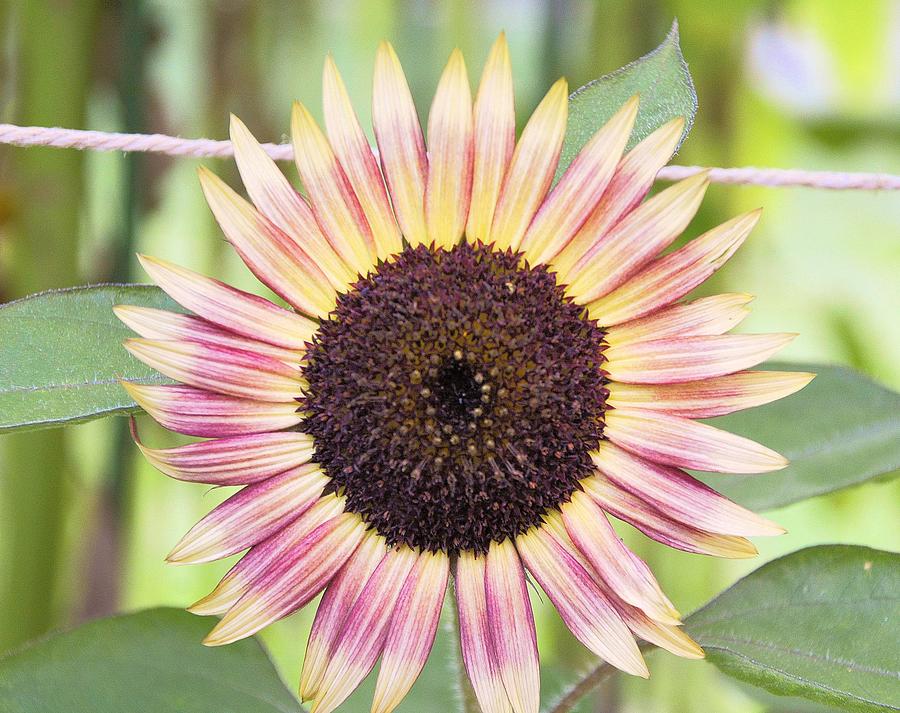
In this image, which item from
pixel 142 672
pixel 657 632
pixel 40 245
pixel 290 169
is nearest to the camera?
pixel 657 632

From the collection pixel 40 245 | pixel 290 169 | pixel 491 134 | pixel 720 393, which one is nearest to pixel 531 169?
pixel 491 134

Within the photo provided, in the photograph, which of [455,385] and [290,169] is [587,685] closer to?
[455,385]

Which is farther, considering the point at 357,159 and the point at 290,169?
the point at 290,169

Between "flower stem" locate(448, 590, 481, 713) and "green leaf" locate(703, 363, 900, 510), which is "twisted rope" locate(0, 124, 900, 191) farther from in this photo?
"flower stem" locate(448, 590, 481, 713)

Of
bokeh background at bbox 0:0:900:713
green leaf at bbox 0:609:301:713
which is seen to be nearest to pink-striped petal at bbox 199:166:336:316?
green leaf at bbox 0:609:301:713

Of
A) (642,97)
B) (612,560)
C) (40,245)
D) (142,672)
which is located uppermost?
(642,97)

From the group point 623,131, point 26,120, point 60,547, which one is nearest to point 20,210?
point 26,120
